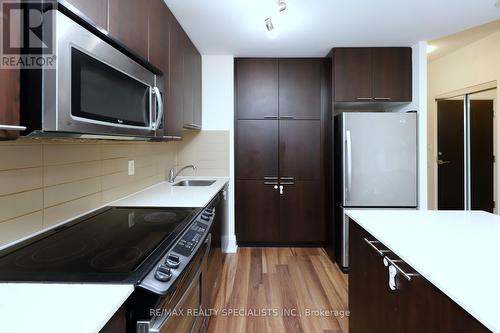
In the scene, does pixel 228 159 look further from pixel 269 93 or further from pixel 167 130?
pixel 167 130

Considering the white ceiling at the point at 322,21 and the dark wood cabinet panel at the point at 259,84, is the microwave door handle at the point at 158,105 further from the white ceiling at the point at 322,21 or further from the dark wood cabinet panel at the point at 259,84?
the dark wood cabinet panel at the point at 259,84

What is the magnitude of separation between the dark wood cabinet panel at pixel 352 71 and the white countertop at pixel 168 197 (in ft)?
5.81

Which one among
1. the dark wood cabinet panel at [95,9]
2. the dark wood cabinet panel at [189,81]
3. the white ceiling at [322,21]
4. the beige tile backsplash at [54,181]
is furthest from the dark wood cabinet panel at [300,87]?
the dark wood cabinet panel at [95,9]

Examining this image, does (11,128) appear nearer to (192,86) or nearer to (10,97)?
(10,97)

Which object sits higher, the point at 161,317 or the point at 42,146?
the point at 42,146

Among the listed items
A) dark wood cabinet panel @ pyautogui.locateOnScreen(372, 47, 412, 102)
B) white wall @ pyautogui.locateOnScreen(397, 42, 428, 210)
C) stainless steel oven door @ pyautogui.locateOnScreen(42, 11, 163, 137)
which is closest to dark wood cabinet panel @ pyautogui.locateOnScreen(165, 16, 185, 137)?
stainless steel oven door @ pyautogui.locateOnScreen(42, 11, 163, 137)

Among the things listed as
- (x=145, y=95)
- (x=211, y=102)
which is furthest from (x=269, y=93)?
(x=145, y=95)

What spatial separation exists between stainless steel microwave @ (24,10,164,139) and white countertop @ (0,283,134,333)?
0.44 meters

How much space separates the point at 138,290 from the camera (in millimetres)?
884

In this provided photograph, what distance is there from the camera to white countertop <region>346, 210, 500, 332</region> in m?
0.79

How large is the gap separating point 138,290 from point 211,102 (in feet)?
9.21

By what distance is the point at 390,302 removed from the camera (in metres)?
1.23

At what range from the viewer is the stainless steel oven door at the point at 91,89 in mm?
850

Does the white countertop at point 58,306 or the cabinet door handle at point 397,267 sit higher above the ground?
the white countertop at point 58,306
